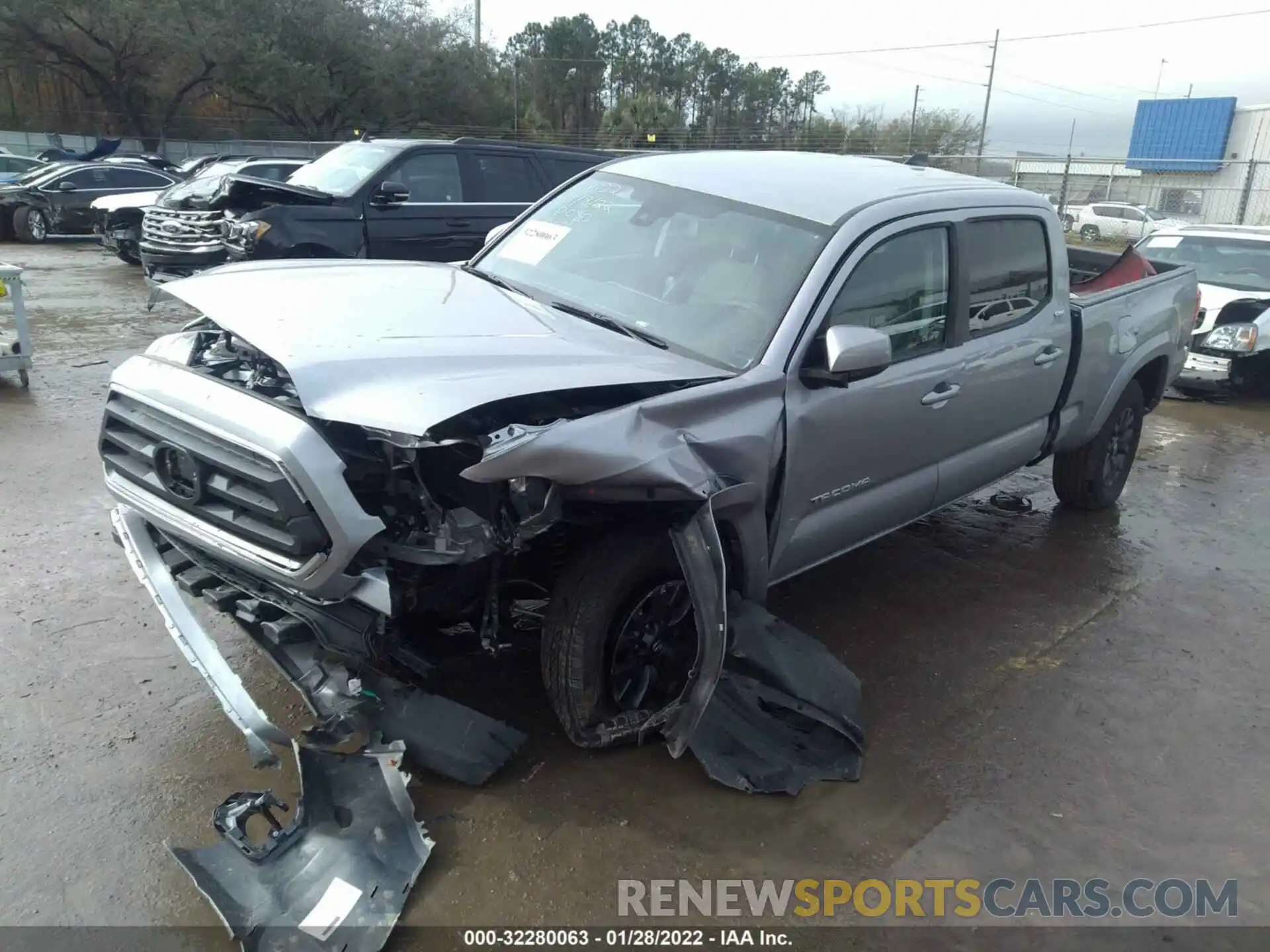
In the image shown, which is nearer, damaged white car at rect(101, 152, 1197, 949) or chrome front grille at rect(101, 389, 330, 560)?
chrome front grille at rect(101, 389, 330, 560)

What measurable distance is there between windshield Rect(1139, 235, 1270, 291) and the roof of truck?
21.2 ft

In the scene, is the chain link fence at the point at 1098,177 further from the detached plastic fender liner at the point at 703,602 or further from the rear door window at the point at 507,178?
the detached plastic fender liner at the point at 703,602

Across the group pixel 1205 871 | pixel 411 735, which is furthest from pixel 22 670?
pixel 1205 871

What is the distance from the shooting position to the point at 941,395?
405cm

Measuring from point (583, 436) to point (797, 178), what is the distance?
6.67 ft

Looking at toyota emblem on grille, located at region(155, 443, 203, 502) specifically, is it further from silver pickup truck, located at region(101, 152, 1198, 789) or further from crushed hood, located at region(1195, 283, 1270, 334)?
crushed hood, located at region(1195, 283, 1270, 334)

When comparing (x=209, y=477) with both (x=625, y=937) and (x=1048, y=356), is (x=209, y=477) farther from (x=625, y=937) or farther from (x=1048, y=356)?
(x=1048, y=356)

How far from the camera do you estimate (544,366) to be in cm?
298

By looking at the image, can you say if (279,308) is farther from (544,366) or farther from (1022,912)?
(1022,912)

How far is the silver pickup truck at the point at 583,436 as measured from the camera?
275 cm

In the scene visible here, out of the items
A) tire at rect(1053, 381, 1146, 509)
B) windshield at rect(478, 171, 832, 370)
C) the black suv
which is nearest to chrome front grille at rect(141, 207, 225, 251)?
the black suv

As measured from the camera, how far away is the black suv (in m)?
8.67

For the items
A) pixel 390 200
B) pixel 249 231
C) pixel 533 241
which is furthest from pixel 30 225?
pixel 533 241

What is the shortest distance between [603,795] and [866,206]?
96.7 inches
